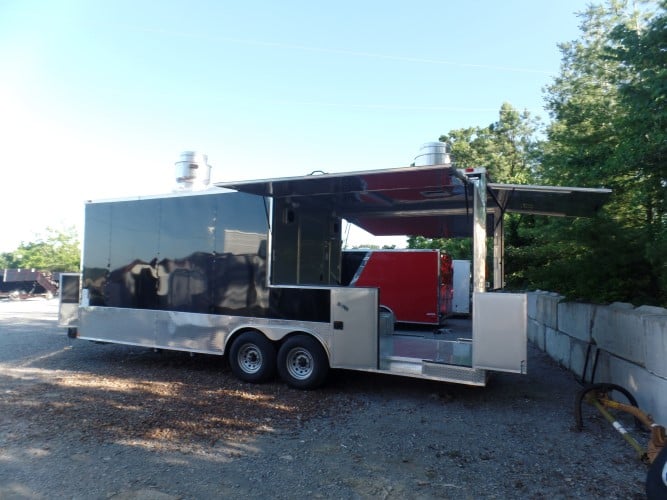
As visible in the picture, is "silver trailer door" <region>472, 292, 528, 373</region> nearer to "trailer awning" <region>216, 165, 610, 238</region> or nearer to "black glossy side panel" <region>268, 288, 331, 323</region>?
"trailer awning" <region>216, 165, 610, 238</region>

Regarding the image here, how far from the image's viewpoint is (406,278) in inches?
496

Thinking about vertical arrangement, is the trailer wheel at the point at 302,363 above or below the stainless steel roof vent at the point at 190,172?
below

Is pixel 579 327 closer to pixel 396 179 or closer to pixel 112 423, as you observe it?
pixel 396 179

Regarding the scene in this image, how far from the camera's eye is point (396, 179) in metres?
5.80

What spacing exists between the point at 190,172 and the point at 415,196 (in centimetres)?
409

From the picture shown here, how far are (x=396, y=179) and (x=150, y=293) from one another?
4404mm

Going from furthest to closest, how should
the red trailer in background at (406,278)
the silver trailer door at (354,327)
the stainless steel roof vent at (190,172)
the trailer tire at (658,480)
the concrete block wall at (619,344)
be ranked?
1. the red trailer in background at (406,278)
2. the stainless steel roof vent at (190,172)
3. the silver trailer door at (354,327)
4. the concrete block wall at (619,344)
5. the trailer tire at (658,480)

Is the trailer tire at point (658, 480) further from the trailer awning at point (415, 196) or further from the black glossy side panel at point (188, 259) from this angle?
the black glossy side panel at point (188, 259)

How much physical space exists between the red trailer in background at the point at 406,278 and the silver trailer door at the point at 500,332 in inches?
260

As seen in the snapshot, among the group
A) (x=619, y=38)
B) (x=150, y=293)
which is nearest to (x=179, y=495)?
(x=150, y=293)

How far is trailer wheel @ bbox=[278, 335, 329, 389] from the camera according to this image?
6316mm

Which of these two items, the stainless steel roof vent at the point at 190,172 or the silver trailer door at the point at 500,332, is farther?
the stainless steel roof vent at the point at 190,172

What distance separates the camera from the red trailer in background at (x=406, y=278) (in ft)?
40.0

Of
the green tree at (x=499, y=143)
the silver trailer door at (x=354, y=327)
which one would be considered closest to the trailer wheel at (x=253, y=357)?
the silver trailer door at (x=354, y=327)
